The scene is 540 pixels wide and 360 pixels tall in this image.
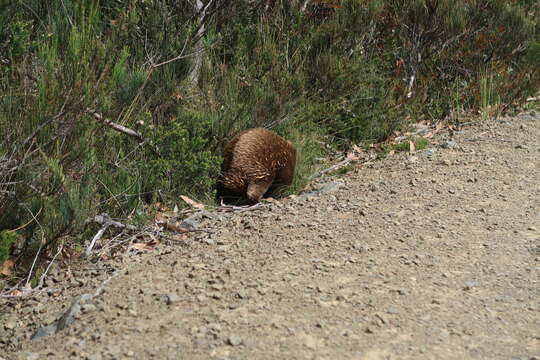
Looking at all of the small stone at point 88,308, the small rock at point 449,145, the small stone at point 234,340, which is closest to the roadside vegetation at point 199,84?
the small stone at point 88,308

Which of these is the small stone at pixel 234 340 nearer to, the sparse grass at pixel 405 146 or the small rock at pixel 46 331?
the small rock at pixel 46 331

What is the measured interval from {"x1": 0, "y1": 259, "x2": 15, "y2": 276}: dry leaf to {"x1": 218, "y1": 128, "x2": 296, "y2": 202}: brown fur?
6.49 feet

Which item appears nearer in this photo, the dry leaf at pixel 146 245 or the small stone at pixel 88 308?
the small stone at pixel 88 308

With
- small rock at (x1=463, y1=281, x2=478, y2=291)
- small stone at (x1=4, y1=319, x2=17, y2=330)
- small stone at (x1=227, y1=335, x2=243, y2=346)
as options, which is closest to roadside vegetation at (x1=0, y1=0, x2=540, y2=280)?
small stone at (x1=4, y1=319, x2=17, y2=330)

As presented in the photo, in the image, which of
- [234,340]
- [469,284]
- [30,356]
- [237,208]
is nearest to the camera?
[234,340]

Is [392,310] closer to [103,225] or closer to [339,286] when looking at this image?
[339,286]

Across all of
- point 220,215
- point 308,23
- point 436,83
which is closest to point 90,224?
point 220,215

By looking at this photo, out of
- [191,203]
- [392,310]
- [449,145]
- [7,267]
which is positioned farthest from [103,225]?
[449,145]

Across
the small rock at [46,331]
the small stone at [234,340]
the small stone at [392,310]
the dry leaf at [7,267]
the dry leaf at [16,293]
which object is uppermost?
the small stone at [392,310]

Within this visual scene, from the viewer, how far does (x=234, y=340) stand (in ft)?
9.95

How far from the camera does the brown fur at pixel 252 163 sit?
18.4 feet

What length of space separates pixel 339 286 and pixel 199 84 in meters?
3.50

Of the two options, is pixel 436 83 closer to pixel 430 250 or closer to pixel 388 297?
pixel 430 250

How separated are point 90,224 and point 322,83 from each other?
133 inches
